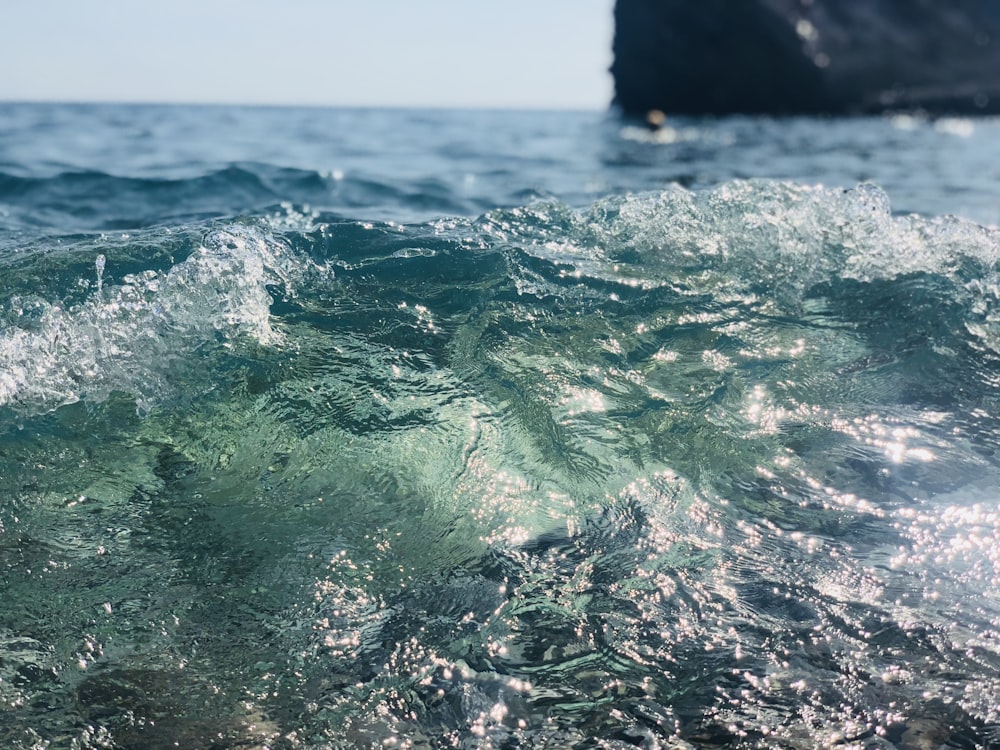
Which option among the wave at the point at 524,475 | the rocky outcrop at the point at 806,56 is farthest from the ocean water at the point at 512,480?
the rocky outcrop at the point at 806,56

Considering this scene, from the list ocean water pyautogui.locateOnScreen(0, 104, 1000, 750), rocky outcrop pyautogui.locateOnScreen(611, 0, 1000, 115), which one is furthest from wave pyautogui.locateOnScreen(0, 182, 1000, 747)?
rocky outcrop pyautogui.locateOnScreen(611, 0, 1000, 115)

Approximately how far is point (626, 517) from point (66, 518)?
1860mm

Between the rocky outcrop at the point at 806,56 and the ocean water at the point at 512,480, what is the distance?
130 ft

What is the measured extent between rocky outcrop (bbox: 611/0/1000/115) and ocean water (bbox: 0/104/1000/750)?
130ft

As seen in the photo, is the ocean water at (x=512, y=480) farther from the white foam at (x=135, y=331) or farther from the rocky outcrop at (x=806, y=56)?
the rocky outcrop at (x=806, y=56)

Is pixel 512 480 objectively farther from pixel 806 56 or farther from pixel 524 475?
pixel 806 56

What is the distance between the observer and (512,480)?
2.89 m

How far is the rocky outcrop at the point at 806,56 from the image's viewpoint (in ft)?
130

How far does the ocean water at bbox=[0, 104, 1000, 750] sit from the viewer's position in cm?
199

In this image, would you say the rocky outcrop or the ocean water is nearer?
the ocean water

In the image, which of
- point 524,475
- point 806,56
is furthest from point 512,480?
point 806,56

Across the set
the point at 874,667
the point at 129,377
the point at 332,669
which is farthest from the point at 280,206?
the point at 874,667

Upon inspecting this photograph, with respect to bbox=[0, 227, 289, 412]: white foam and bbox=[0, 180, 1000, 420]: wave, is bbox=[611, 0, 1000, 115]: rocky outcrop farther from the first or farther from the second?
bbox=[0, 227, 289, 412]: white foam

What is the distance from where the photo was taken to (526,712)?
76.9 inches
